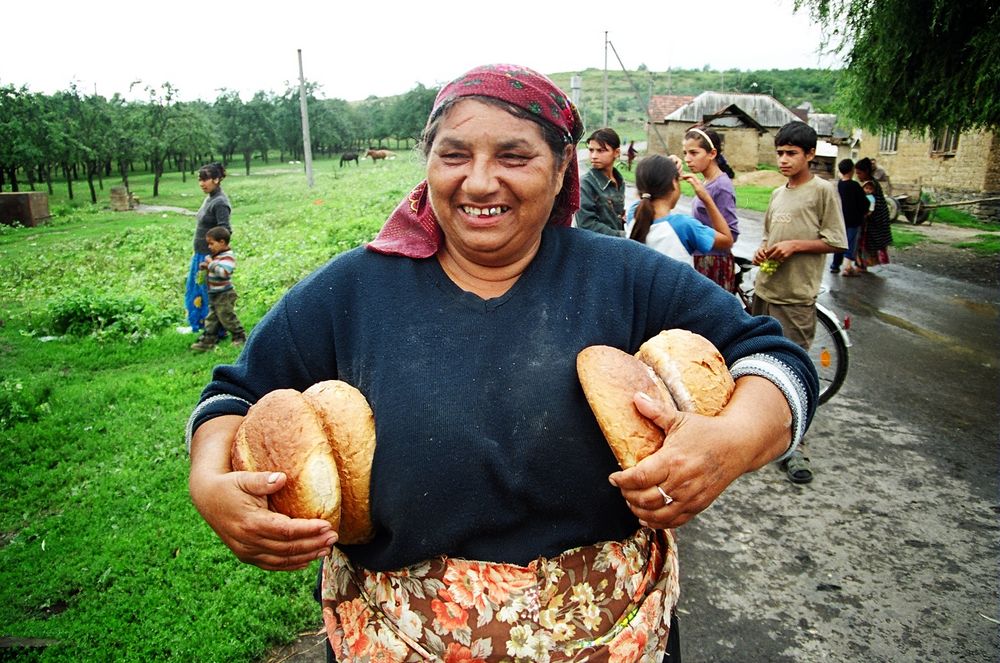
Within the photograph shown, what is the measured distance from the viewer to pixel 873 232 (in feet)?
34.8

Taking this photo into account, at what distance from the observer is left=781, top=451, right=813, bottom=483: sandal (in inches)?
167

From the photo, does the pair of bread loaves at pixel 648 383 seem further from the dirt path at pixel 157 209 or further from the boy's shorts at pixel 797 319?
the dirt path at pixel 157 209

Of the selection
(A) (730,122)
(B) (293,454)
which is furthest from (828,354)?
(A) (730,122)

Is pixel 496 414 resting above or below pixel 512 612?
above

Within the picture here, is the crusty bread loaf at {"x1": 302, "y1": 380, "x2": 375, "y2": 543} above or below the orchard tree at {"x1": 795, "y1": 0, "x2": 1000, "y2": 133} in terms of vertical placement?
below

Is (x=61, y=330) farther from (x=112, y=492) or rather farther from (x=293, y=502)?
(x=293, y=502)

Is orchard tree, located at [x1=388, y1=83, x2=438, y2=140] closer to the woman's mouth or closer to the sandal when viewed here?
the sandal

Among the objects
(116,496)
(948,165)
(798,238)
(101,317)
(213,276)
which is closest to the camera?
(116,496)

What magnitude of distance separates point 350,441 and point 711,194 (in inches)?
187

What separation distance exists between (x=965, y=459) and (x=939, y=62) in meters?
8.53

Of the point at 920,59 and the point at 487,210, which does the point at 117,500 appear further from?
the point at 920,59

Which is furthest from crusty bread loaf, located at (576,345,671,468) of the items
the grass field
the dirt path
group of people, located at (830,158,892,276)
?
the dirt path

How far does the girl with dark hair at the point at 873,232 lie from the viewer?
10484 mm

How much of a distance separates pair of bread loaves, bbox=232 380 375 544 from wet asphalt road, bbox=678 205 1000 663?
82.0 inches
